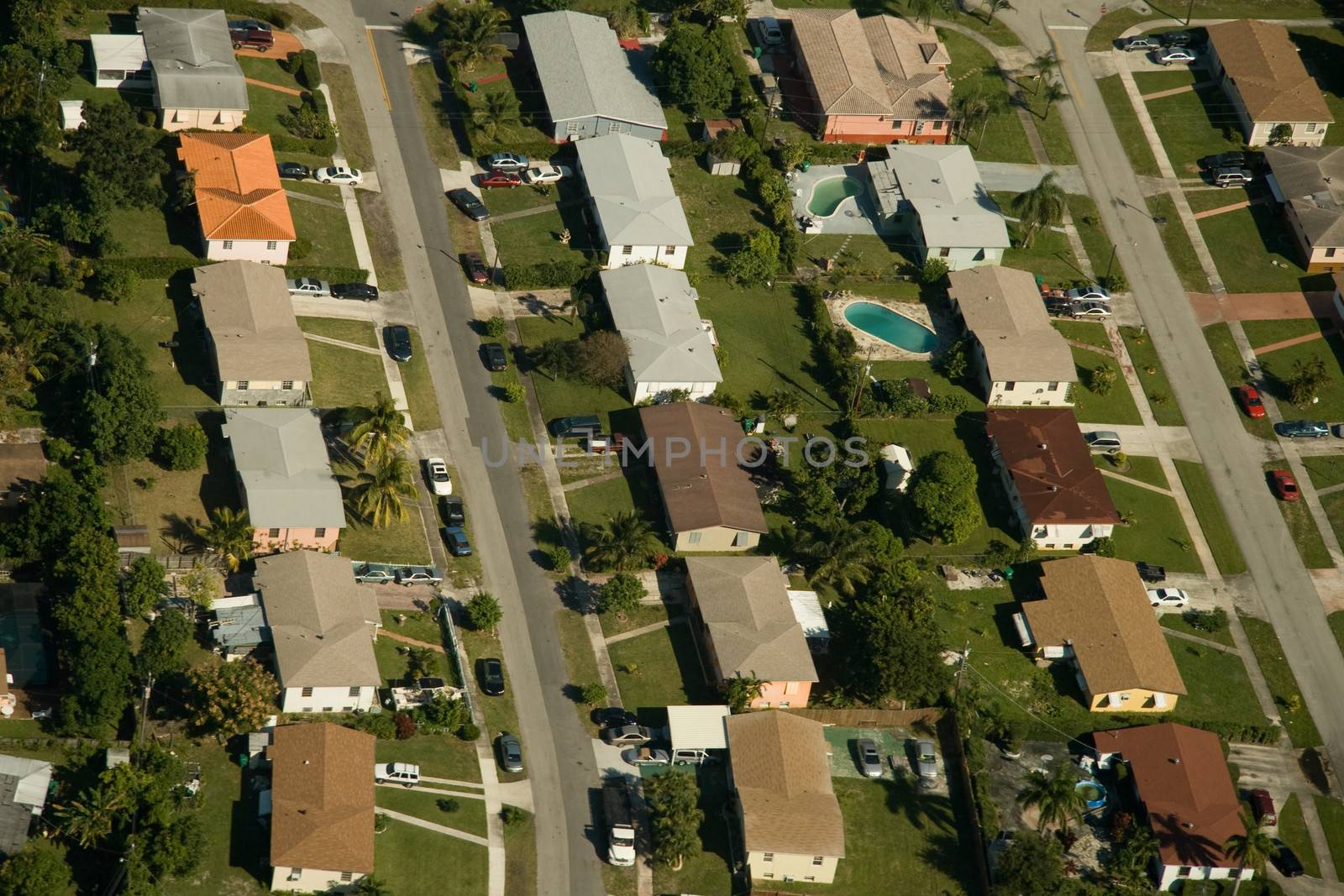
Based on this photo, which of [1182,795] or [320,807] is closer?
[320,807]

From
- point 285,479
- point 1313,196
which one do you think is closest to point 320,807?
point 285,479

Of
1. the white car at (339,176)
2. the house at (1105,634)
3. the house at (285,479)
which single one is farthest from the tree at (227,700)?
the house at (1105,634)

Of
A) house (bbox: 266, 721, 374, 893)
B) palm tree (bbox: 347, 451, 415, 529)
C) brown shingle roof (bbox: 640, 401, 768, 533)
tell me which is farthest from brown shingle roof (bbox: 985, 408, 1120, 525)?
house (bbox: 266, 721, 374, 893)

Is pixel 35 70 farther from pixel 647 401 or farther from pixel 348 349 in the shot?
pixel 647 401

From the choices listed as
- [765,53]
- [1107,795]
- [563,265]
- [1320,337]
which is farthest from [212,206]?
[1320,337]

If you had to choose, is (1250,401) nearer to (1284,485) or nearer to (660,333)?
(1284,485)

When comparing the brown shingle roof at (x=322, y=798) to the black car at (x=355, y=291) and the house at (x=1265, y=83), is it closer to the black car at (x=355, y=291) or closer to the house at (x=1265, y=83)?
the black car at (x=355, y=291)
